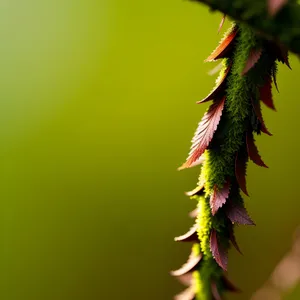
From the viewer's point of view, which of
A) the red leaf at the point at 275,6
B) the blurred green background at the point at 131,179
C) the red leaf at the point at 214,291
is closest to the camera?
the red leaf at the point at 275,6

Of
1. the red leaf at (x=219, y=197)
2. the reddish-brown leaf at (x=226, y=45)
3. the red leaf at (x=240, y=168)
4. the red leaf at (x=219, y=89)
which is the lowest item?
the red leaf at (x=219, y=197)

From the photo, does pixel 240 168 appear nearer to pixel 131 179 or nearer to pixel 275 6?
pixel 275 6

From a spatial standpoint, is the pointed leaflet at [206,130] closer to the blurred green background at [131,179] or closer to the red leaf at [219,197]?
the red leaf at [219,197]

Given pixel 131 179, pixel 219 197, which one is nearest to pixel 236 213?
pixel 219 197

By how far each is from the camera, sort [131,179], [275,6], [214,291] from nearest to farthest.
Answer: [275,6] < [214,291] < [131,179]

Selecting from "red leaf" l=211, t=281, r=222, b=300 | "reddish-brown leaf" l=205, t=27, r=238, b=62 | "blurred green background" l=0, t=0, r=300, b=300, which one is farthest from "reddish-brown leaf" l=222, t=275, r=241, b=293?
"blurred green background" l=0, t=0, r=300, b=300

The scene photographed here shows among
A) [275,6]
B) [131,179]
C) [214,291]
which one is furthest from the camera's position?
[131,179]

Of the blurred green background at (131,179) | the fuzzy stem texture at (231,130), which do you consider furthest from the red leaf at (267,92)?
the blurred green background at (131,179)
